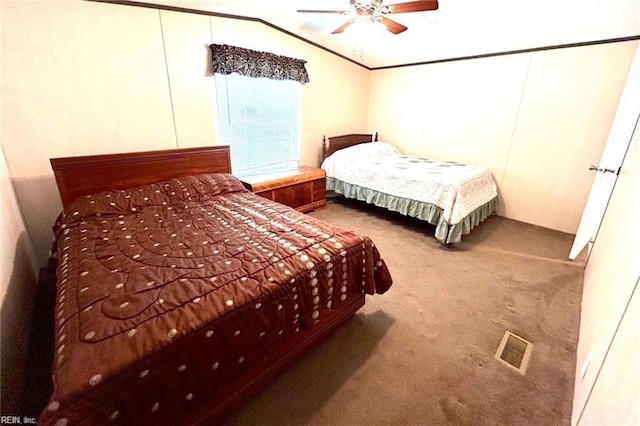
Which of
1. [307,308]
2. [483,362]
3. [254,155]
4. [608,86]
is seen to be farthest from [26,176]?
[608,86]

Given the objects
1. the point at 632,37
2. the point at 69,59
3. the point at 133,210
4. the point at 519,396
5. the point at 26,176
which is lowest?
the point at 519,396

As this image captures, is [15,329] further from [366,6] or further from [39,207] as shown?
[366,6]

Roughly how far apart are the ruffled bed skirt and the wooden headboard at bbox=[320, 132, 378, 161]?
58cm

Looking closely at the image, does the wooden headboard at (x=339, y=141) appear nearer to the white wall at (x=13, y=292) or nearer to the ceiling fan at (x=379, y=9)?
the ceiling fan at (x=379, y=9)

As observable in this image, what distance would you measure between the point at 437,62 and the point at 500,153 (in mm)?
1566

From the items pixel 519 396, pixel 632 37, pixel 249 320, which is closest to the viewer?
pixel 249 320

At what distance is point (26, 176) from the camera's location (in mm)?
2170

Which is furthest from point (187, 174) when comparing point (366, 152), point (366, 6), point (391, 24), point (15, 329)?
point (366, 152)

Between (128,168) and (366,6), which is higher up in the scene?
(366,6)

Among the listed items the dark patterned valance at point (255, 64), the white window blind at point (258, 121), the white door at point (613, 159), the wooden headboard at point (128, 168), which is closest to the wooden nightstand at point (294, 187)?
the white window blind at point (258, 121)

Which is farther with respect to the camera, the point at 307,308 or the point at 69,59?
the point at 69,59

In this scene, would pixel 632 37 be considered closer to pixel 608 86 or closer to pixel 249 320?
pixel 608 86

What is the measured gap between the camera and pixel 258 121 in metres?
3.41

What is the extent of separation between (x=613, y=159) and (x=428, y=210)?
1529mm
